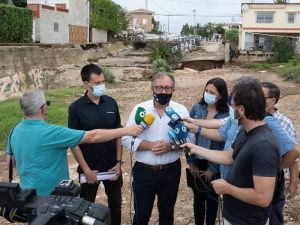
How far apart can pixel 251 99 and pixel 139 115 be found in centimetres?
121

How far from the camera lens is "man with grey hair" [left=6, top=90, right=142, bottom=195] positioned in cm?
306

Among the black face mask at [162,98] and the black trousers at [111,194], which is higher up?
the black face mask at [162,98]

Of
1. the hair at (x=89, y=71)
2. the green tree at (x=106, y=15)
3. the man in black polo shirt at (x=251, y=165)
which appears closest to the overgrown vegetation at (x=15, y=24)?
the green tree at (x=106, y=15)

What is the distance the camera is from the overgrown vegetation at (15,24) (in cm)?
2077

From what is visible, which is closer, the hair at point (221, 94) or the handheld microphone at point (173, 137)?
the handheld microphone at point (173, 137)

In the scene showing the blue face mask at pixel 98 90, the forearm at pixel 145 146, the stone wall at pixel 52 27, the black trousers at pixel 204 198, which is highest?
the stone wall at pixel 52 27

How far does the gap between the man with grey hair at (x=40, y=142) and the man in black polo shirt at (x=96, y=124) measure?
606 millimetres

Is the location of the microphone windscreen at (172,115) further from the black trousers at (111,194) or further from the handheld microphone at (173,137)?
the black trousers at (111,194)

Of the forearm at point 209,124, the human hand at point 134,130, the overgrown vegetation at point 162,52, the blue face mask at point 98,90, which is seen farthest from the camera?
the overgrown vegetation at point 162,52

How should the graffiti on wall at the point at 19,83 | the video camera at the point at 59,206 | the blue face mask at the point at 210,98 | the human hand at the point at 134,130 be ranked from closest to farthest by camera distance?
the video camera at the point at 59,206, the human hand at the point at 134,130, the blue face mask at the point at 210,98, the graffiti on wall at the point at 19,83

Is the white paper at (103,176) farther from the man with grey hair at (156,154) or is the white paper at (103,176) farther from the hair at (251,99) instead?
the hair at (251,99)

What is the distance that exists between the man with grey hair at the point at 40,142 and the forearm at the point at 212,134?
2.88 feet

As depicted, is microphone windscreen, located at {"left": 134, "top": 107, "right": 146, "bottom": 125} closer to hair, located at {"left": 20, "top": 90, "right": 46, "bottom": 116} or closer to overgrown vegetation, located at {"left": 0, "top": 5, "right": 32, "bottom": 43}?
hair, located at {"left": 20, "top": 90, "right": 46, "bottom": 116}

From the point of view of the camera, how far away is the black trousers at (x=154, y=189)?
12.1ft
